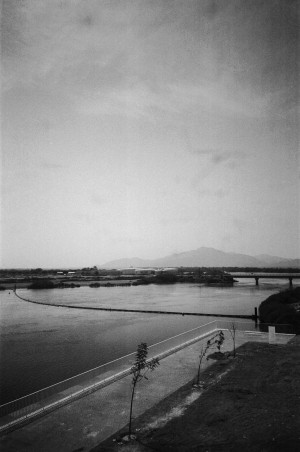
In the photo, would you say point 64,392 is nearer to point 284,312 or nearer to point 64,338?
point 64,338

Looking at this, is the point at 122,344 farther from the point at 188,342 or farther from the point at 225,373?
the point at 225,373

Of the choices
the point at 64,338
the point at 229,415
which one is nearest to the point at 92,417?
the point at 229,415

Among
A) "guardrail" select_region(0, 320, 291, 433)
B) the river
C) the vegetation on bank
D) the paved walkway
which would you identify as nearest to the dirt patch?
the paved walkway

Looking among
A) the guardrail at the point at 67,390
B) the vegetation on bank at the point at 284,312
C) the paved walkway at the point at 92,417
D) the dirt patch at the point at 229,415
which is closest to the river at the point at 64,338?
the guardrail at the point at 67,390

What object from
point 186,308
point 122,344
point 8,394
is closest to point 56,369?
point 8,394

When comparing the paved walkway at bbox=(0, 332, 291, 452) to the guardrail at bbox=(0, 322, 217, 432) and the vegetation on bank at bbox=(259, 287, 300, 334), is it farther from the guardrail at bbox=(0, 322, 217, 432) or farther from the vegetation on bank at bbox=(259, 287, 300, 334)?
the vegetation on bank at bbox=(259, 287, 300, 334)
